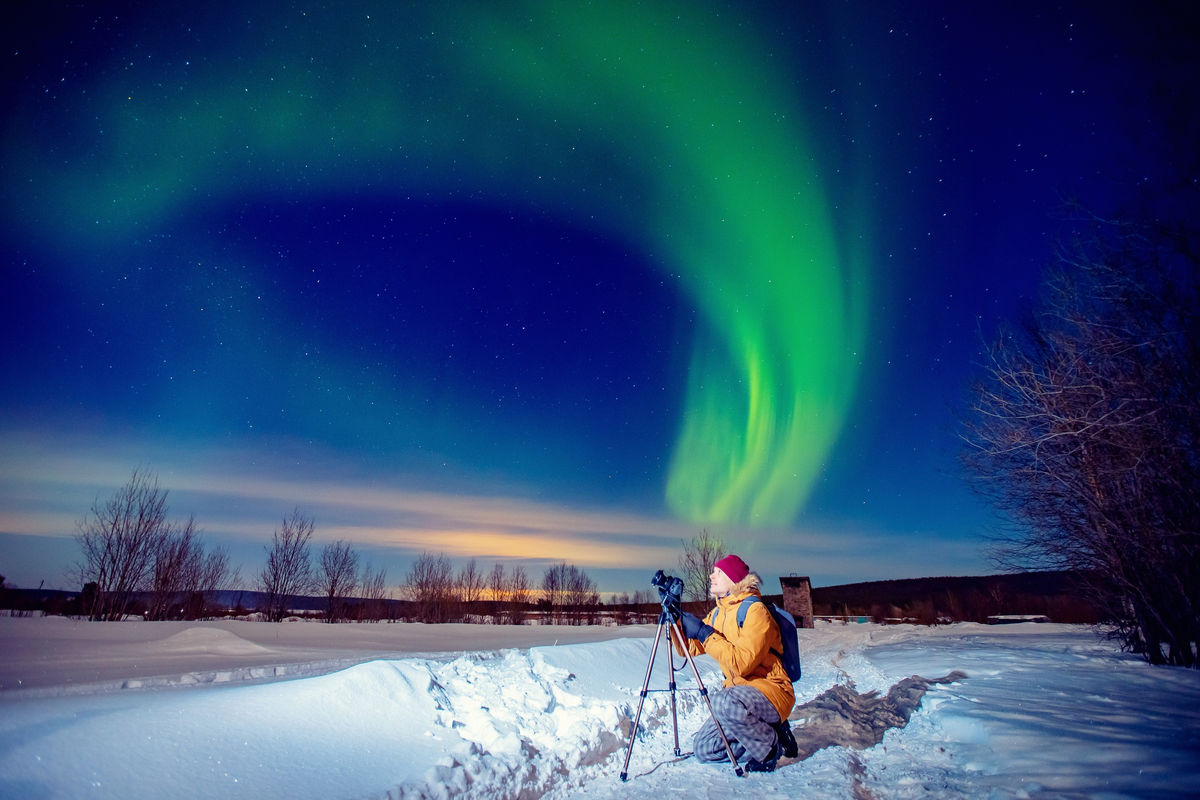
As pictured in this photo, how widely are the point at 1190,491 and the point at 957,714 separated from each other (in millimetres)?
8516

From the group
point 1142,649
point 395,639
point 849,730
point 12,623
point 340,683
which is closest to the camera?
point 340,683

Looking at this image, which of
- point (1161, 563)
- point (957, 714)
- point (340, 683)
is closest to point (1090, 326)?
point (1161, 563)

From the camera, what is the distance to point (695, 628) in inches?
175

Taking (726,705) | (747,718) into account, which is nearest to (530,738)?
(726,705)

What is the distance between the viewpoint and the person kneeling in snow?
4.52m

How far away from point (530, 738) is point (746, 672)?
7.15 ft

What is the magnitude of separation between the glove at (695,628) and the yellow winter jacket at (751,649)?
0.10 m

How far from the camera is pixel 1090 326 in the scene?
11.3m

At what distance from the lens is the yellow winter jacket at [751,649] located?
177 inches

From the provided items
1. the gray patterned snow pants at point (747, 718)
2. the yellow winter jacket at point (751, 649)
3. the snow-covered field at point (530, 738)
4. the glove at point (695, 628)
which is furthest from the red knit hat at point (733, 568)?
the snow-covered field at point (530, 738)

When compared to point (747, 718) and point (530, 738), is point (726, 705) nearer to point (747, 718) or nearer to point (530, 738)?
point (747, 718)

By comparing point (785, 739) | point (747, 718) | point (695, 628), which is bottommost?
point (785, 739)

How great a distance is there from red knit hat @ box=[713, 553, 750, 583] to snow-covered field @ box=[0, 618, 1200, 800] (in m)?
1.57

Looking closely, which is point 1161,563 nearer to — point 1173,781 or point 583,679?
point 1173,781
